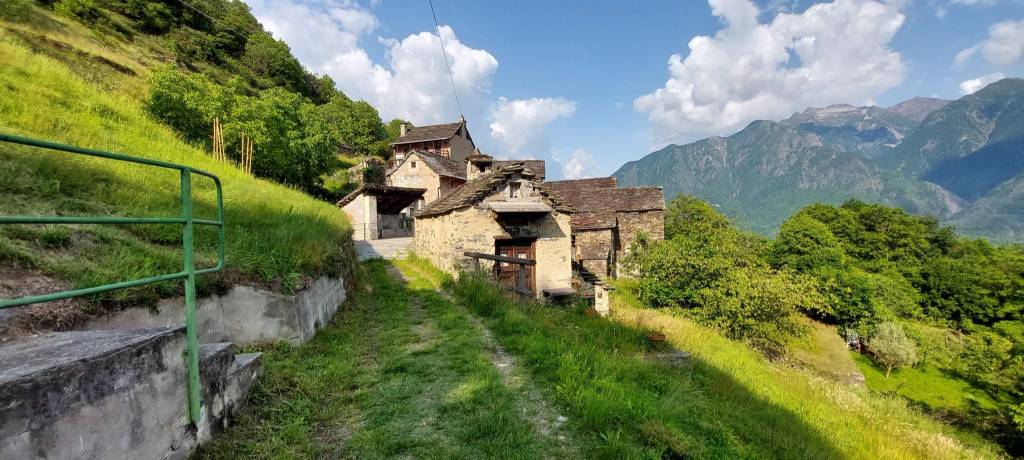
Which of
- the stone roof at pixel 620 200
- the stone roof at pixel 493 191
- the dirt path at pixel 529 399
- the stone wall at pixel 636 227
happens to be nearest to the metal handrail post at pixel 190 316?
the dirt path at pixel 529 399

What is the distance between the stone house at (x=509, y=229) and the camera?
12.3 metres

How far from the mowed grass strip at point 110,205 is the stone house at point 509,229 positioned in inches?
177

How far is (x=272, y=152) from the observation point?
691 inches

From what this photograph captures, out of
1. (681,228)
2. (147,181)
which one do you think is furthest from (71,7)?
(681,228)

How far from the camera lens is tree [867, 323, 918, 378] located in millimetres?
21828

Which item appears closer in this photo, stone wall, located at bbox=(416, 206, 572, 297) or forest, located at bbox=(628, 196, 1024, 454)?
stone wall, located at bbox=(416, 206, 572, 297)

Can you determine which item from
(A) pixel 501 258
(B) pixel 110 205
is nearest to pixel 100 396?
(B) pixel 110 205

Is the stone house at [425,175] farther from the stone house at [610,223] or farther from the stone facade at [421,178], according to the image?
the stone house at [610,223]

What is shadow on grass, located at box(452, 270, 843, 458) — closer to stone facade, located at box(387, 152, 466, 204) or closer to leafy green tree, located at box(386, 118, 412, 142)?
stone facade, located at box(387, 152, 466, 204)

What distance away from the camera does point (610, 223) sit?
26453 mm

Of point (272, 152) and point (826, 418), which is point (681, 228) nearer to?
point (826, 418)

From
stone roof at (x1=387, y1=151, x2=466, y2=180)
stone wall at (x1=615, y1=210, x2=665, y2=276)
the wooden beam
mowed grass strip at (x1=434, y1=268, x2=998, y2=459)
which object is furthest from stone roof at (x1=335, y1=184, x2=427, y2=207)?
stone wall at (x1=615, y1=210, x2=665, y2=276)

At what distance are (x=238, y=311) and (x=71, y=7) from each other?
38748mm

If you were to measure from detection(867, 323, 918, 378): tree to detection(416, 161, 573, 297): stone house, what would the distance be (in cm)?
2318
